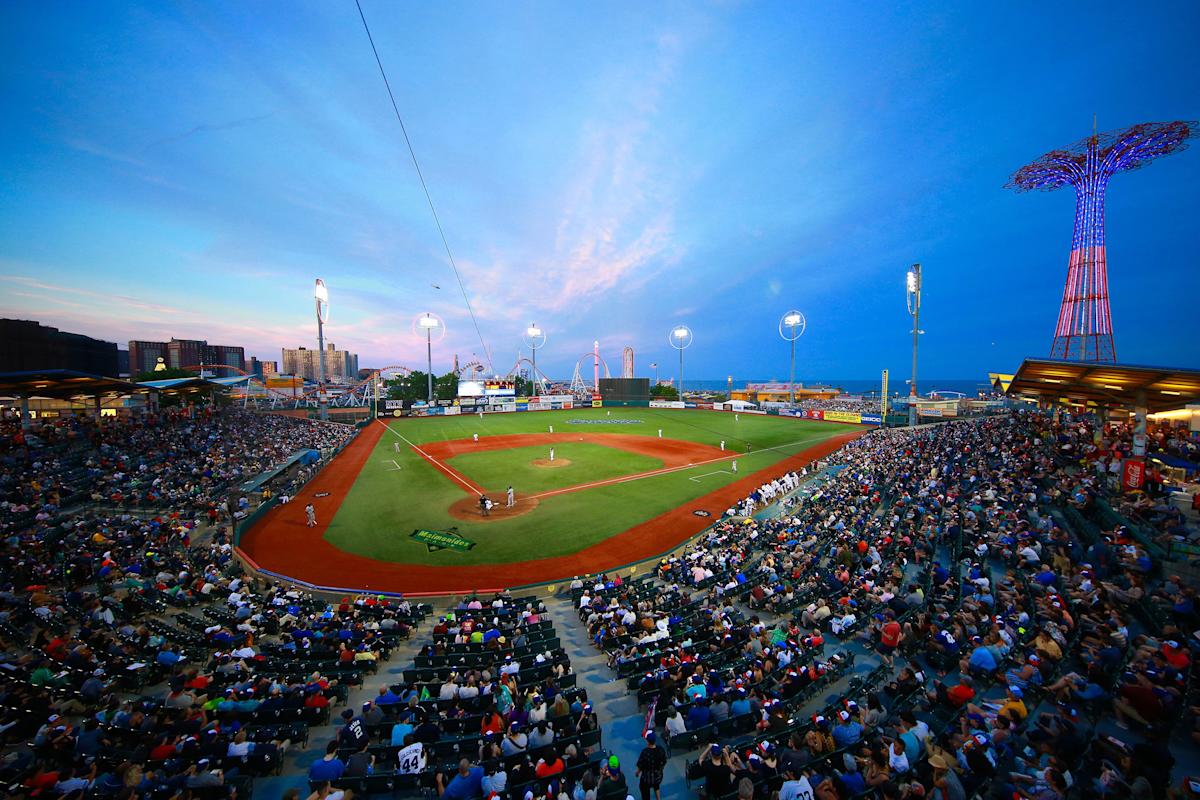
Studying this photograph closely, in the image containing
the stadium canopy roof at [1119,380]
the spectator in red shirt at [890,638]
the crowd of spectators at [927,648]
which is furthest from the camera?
the stadium canopy roof at [1119,380]

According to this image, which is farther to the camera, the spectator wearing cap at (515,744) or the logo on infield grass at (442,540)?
the logo on infield grass at (442,540)

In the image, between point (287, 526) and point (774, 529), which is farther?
point (287, 526)

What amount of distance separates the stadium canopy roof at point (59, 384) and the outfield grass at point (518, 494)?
1423cm

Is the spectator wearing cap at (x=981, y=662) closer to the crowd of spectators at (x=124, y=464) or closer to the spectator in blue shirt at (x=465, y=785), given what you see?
the spectator in blue shirt at (x=465, y=785)

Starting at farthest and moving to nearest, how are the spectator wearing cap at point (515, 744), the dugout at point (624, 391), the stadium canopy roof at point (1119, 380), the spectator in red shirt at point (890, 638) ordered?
the dugout at point (624, 391) < the stadium canopy roof at point (1119, 380) < the spectator in red shirt at point (890, 638) < the spectator wearing cap at point (515, 744)

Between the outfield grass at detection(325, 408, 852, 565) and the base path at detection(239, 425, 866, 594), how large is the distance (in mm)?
651

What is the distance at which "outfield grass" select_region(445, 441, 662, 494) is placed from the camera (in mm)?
30219

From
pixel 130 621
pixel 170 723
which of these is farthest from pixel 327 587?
pixel 170 723

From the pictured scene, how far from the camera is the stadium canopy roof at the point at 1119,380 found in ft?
37.1

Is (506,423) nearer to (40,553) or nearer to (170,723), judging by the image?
(40,553)

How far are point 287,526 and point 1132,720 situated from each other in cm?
2834

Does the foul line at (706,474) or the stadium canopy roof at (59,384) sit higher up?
the stadium canopy roof at (59,384)

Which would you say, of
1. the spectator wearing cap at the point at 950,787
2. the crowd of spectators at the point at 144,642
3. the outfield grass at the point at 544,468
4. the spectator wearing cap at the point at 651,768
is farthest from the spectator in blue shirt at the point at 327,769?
the outfield grass at the point at 544,468

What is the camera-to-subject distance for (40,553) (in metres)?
13.9
